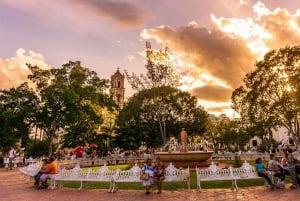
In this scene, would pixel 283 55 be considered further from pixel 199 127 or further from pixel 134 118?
pixel 134 118

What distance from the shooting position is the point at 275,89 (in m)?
31.9

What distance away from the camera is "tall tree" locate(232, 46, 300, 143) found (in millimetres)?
30375

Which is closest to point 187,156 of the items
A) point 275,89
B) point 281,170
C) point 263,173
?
point 281,170

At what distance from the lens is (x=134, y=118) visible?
47000mm

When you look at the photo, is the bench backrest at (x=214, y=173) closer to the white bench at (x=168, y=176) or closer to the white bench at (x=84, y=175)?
the white bench at (x=168, y=176)

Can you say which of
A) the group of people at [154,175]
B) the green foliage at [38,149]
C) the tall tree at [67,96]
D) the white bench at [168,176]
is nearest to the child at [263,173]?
the white bench at [168,176]

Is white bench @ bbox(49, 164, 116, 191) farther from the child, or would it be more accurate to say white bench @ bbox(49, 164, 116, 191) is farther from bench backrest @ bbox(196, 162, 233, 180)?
the child

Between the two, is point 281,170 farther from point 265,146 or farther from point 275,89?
point 265,146

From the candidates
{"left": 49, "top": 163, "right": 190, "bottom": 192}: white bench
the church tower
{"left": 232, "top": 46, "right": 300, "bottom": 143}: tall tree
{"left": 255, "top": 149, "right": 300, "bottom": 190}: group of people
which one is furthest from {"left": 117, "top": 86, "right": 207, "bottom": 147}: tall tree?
the church tower

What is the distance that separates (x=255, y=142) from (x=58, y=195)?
77.2m

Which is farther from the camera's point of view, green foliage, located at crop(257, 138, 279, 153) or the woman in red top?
green foliage, located at crop(257, 138, 279, 153)

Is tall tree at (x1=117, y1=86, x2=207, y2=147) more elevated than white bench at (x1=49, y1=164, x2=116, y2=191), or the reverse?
tall tree at (x1=117, y1=86, x2=207, y2=147)

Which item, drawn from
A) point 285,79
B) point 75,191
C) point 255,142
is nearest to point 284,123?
point 285,79

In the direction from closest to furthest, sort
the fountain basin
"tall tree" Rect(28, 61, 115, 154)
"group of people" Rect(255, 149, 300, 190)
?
"group of people" Rect(255, 149, 300, 190) < the fountain basin < "tall tree" Rect(28, 61, 115, 154)
